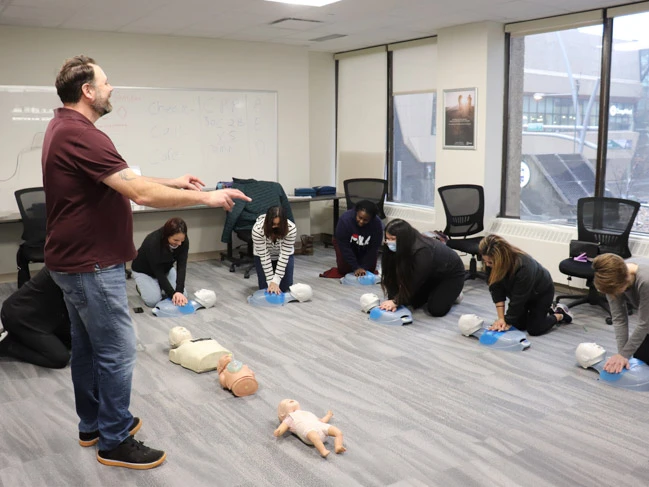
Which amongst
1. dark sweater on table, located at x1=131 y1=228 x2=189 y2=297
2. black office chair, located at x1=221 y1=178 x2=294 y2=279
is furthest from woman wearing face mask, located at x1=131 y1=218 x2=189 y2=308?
black office chair, located at x1=221 y1=178 x2=294 y2=279

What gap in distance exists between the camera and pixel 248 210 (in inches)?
260

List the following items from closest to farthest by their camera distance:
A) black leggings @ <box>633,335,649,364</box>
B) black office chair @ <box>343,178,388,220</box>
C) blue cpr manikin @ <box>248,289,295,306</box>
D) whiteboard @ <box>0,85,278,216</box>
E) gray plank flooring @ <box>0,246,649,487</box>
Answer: gray plank flooring @ <box>0,246,649,487</box>
black leggings @ <box>633,335,649,364</box>
blue cpr manikin @ <box>248,289,295,306</box>
whiteboard @ <box>0,85,278,216</box>
black office chair @ <box>343,178,388,220</box>

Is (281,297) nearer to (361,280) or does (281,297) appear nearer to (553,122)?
(361,280)

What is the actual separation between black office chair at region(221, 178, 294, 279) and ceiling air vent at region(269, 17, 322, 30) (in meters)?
1.56

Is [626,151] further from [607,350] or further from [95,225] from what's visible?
[95,225]

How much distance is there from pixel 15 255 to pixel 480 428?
192 inches

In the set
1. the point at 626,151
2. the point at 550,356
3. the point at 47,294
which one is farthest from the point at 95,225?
the point at 626,151

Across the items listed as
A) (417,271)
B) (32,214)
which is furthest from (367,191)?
(32,214)

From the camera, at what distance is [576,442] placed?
9.72ft

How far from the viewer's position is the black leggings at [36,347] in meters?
3.86

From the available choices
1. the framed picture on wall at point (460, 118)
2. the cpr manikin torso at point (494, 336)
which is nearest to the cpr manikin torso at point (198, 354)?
the cpr manikin torso at point (494, 336)

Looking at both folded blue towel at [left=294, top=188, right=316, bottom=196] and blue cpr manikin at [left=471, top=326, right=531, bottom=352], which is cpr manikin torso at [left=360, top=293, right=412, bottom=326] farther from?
folded blue towel at [left=294, top=188, right=316, bottom=196]

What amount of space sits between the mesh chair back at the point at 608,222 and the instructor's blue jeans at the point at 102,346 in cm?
375

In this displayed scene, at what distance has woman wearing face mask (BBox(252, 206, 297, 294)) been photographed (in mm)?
5230
